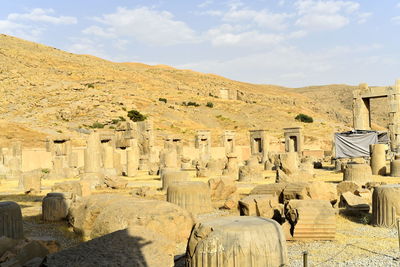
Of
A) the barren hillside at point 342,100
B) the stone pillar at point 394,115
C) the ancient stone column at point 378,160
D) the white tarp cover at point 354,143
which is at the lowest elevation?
the ancient stone column at point 378,160

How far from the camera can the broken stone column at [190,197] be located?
37.7ft

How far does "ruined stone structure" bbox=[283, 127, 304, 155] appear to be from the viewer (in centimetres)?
3503

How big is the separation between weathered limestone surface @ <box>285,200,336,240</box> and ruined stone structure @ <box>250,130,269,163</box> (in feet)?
88.7

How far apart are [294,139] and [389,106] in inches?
347

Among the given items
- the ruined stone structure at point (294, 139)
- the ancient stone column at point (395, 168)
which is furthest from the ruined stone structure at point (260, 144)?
the ancient stone column at point (395, 168)

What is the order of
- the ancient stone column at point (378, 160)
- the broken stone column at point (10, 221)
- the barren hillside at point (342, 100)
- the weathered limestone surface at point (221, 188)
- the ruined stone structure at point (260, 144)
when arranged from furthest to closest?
1. the barren hillside at point (342, 100)
2. the ruined stone structure at point (260, 144)
3. the ancient stone column at point (378, 160)
4. the weathered limestone surface at point (221, 188)
5. the broken stone column at point (10, 221)

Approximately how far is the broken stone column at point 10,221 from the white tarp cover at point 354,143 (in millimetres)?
22678

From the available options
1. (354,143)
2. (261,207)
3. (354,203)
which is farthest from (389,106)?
(261,207)

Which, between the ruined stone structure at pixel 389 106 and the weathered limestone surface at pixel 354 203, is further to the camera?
the ruined stone structure at pixel 389 106

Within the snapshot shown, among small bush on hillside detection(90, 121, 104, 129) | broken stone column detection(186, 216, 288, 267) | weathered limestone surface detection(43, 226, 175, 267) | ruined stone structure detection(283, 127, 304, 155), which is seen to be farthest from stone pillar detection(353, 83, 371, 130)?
small bush on hillside detection(90, 121, 104, 129)

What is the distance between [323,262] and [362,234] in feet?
7.61

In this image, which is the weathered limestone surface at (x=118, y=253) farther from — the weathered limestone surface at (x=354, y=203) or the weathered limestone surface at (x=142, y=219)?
the weathered limestone surface at (x=354, y=203)

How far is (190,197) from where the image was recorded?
11539 millimetres

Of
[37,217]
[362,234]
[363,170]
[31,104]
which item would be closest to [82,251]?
[362,234]
